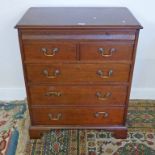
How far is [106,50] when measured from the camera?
1.40m

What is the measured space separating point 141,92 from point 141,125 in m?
0.38

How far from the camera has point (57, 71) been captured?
1.48 metres

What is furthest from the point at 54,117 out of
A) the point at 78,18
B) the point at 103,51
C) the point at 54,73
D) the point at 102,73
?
the point at 78,18

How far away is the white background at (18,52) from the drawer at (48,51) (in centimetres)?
54

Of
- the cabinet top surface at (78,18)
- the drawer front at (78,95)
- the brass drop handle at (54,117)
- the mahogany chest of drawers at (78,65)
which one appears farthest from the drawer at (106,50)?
the brass drop handle at (54,117)

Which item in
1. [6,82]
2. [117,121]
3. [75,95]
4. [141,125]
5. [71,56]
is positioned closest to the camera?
[71,56]

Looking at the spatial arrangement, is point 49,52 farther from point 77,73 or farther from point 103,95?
point 103,95

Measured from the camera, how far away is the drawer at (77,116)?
1.64 metres

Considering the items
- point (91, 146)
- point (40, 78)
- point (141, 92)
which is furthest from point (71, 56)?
point (141, 92)

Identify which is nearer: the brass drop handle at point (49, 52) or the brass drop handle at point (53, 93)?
the brass drop handle at point (49, 52)

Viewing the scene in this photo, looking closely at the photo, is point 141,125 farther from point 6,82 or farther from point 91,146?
point 6,82

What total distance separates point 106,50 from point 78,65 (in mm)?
205

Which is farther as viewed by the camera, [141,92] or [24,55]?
[141,92]

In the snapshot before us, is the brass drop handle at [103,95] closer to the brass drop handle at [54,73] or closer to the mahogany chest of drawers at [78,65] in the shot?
the mahogany chest of drawers at [78,65]
